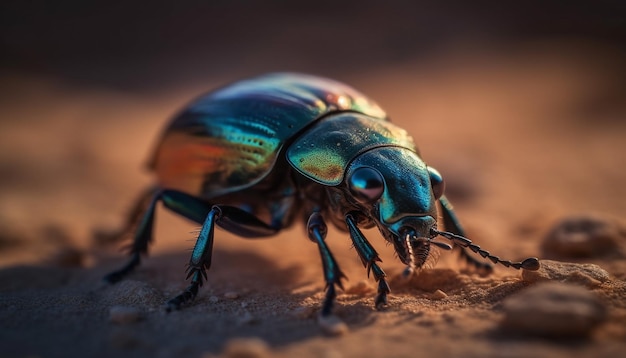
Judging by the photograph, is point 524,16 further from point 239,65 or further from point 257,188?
point 257,188

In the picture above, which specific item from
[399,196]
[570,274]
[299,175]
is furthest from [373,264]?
[570,274]

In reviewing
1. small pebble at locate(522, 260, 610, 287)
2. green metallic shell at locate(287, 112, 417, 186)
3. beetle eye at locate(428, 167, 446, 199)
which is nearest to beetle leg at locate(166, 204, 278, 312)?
green metallic shell at locate(287, 112, 417, 186)

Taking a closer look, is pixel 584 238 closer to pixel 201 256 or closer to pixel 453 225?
pixel 453 225

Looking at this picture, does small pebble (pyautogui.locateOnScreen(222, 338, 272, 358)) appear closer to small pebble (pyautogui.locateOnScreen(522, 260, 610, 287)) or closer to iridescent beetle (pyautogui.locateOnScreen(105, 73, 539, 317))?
iridescent beetle (pyautogui.locateOnScreen(105, 73, 539, 317))

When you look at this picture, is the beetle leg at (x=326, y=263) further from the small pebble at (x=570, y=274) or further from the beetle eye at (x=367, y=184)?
the small pebble at (x=570, y=274)

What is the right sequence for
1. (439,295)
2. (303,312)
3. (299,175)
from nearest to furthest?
1. (303,312)
2. (439,295)
3. (299,175)

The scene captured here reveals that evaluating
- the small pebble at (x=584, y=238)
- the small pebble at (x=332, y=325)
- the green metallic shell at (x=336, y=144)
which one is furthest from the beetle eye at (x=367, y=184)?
the small pebble at (x=584, y=238)
